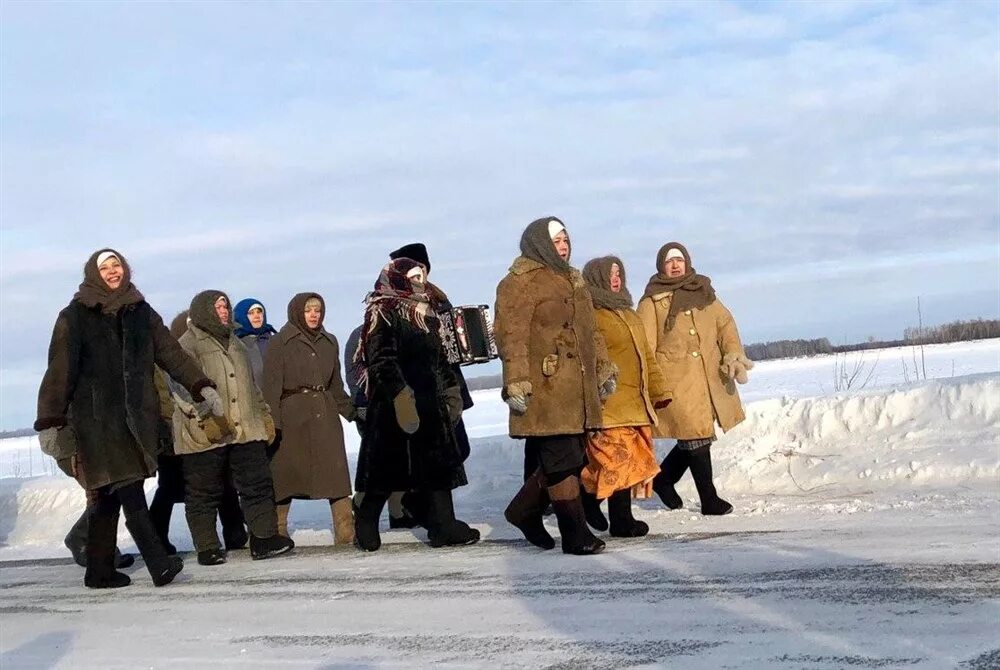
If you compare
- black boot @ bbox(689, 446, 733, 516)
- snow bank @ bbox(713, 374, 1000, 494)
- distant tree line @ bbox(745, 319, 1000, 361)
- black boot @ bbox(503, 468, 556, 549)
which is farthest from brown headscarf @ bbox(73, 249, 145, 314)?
distant tree line @ bbox(745, 319, 1000, 361)

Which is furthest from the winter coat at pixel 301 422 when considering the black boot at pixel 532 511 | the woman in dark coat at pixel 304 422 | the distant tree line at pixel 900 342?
the distant tree line at pixel 900 342

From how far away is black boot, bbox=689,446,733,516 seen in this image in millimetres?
8656

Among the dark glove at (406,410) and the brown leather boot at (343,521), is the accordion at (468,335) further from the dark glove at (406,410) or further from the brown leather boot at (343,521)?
the brown leather boot at (343,521)

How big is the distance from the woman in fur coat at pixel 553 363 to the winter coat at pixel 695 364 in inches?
62.6

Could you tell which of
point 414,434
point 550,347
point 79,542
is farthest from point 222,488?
point 550,347

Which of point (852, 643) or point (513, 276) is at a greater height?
point (513, 276)

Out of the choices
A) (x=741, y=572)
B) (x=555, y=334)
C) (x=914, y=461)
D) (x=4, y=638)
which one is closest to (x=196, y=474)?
(x=4, y=638)

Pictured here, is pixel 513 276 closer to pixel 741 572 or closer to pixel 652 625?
pixel 741 572

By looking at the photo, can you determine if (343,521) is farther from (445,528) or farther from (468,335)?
(468,335)

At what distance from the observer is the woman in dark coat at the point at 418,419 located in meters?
8.26

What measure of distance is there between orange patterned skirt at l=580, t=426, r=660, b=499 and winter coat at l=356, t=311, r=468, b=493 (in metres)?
1.06

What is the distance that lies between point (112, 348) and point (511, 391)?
2.51 metres

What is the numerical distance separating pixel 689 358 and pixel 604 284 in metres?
1.48

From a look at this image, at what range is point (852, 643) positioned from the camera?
14.6 ft
